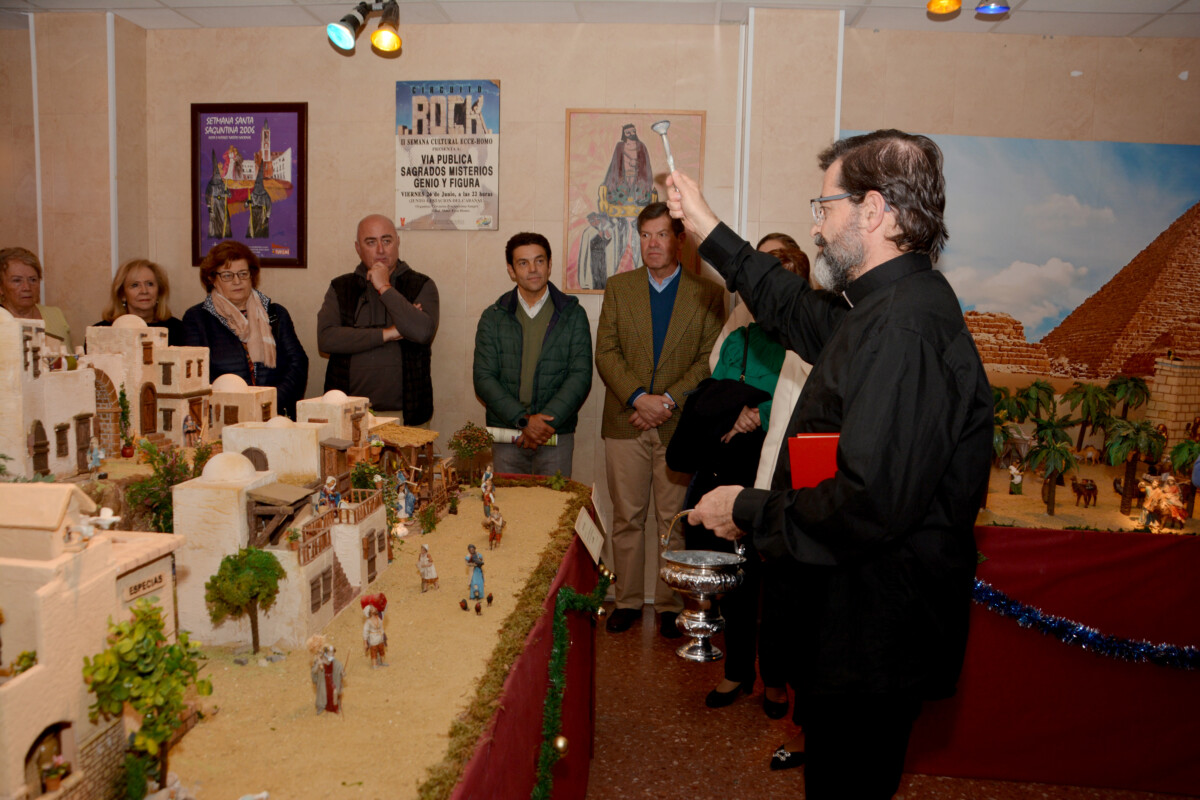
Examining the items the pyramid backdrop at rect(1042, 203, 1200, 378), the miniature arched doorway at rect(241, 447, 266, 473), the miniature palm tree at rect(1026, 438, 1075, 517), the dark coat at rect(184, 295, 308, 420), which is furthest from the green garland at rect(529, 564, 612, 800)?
the pyramid backdrop at rect(1042, 203, 1200, 378)

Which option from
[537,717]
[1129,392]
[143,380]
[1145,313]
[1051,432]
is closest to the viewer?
[537,717]

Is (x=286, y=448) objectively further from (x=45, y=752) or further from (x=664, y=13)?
(x=664, y=13)

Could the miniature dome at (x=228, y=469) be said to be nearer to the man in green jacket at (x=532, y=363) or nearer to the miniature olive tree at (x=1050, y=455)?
the man in green jacket at (x=532, y=363)

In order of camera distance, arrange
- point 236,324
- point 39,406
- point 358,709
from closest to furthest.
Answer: point 358,709 < point 39,406 < point 236,324

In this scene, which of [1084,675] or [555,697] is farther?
[1084,675]

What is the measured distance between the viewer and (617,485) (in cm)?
478

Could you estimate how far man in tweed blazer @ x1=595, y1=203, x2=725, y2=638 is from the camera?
4.55m

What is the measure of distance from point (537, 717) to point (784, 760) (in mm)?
1890

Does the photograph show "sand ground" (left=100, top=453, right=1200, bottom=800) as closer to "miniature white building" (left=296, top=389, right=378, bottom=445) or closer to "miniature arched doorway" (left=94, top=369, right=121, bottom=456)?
"miniature white building" (left=296, top=389, right=378, bottom=445)

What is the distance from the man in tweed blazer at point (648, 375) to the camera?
14.9 ft

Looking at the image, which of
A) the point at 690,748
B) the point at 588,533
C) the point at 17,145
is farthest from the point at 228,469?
the point at 17,145

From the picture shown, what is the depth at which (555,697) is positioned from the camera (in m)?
2.07

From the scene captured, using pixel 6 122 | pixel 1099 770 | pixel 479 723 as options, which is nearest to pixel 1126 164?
pixel 1099 770

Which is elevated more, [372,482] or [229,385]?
[229,385]
